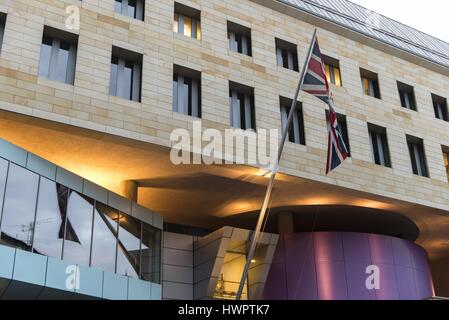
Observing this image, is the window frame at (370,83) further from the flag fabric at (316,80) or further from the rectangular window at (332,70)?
the flag fabric at (316,80)

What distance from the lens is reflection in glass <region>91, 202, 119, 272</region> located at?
2217 centimetres

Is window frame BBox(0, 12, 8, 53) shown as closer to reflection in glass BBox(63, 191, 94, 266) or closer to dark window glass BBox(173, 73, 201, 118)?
reflection in glass BBox(63, 191, 94, 266)

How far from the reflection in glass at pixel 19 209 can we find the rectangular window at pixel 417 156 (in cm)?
2106

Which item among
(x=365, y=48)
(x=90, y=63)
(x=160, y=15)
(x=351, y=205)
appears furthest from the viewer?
(x=365, y=48)

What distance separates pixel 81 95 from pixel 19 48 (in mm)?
2899

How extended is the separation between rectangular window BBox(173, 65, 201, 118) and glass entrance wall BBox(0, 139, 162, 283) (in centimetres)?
492

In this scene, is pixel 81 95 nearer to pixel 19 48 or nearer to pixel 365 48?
pixel 19 48

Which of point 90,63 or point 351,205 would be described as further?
point 351,205

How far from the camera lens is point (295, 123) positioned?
28.7 metres

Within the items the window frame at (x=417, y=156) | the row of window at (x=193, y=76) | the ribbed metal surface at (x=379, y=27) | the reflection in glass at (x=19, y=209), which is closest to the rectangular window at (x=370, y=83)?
the row of window at (x=193, y=76)

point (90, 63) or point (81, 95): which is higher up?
point (90, 63)

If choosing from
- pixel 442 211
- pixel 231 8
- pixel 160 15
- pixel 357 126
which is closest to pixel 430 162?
pixel 442 211

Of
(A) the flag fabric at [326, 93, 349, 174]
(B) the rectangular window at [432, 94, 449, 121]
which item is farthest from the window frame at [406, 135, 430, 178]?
(A) the flag fabric at [326, 93, 349, 174]
